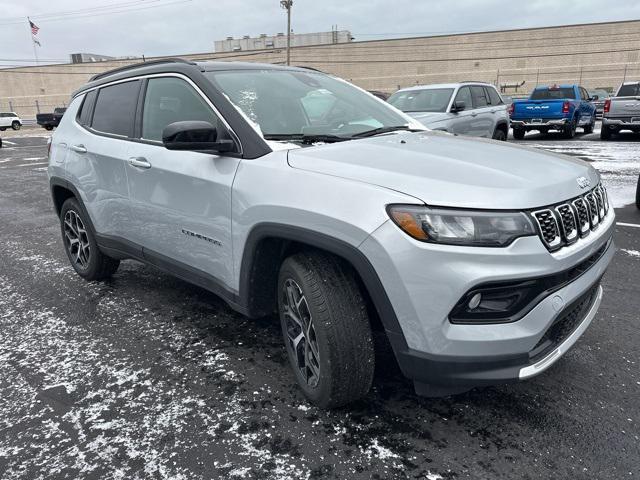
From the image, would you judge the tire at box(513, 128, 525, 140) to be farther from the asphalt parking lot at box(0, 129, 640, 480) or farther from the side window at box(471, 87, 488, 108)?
the asphalt parking lot at box(0, 129, 640, 480)

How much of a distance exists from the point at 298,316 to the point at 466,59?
66841 millimetres

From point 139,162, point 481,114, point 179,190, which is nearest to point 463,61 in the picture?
point 481,114

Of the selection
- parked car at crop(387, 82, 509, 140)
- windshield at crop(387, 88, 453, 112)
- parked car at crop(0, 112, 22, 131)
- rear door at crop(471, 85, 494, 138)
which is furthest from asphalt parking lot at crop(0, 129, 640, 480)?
parked car at crop(0, 112, 22, 131)

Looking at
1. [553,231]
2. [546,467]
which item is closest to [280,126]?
[553,231]

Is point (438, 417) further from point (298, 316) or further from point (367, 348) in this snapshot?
point (298, 316)

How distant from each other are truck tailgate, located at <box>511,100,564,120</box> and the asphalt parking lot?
12.4 metres

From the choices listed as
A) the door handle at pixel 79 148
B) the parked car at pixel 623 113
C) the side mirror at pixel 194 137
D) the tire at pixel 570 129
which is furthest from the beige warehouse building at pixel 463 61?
the side mirror at pixel 194 137

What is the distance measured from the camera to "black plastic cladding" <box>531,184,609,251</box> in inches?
77.7

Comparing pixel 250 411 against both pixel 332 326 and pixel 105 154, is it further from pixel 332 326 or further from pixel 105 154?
pixel 105 154

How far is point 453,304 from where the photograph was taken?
1870mm

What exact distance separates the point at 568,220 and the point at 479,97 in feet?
30.3

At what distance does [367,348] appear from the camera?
2.20 m

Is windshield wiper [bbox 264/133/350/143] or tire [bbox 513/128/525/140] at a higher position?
windshield wiper [bbox 264/133/350/143]

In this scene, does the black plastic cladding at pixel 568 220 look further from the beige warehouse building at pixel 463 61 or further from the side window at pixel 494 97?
the beige warehouse building at pixel 463 61
